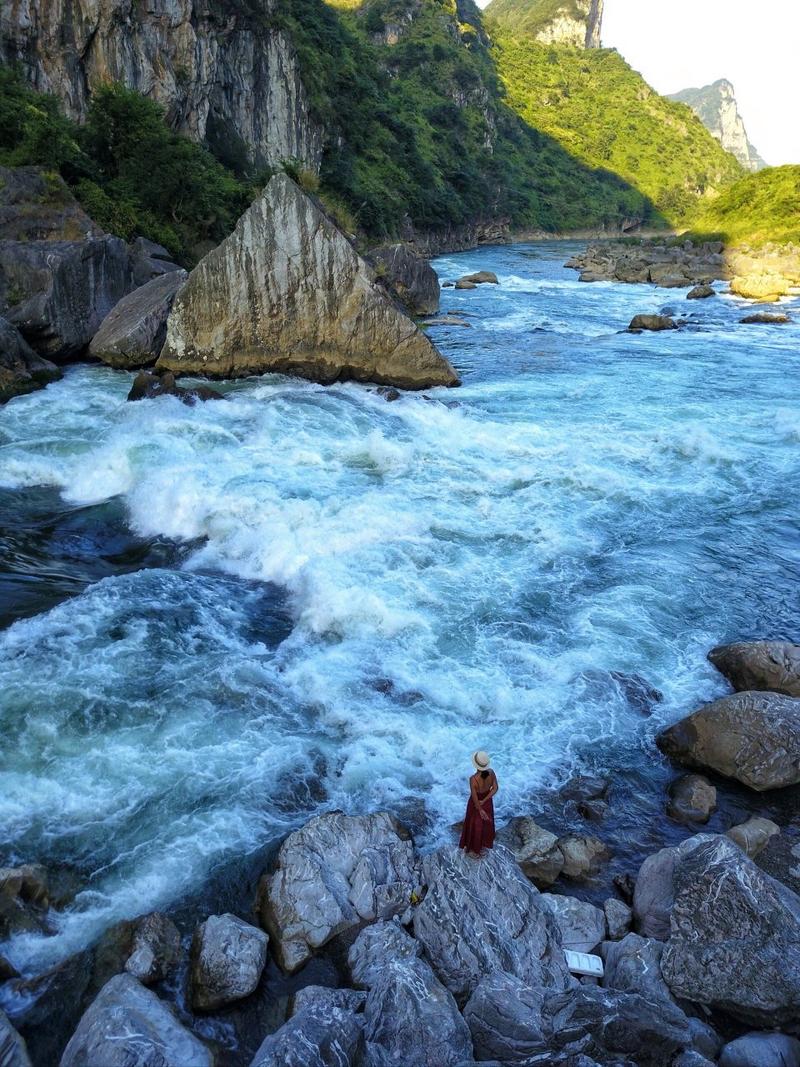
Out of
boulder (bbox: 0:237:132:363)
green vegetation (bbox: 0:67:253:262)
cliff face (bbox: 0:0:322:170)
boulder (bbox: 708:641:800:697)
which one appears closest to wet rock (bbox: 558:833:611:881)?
boulder (bbox: 708:641:800:697)

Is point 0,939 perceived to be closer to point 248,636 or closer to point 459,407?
point 248,636

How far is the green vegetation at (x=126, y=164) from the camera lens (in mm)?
23000

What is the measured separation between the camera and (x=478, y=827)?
19.3ft

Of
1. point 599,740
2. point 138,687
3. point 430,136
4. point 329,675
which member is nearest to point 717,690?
point 599,740

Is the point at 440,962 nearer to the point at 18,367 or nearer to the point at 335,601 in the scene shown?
the point at 335,601

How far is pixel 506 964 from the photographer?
5.43 meters

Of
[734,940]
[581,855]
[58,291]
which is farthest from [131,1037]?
[58,291]

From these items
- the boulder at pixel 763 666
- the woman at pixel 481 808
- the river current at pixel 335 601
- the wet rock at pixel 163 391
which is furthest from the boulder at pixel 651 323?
the woman at pixel 481 808

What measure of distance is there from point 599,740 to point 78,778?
5.24 metres

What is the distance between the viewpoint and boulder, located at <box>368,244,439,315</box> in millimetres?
29922

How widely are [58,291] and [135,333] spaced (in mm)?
2097

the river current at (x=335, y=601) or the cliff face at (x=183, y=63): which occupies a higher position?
the cliff face at (x=183, y=63)

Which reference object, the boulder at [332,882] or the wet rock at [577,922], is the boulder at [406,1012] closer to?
the boulder at [332,882]

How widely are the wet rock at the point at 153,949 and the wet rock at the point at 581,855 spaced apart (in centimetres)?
328
